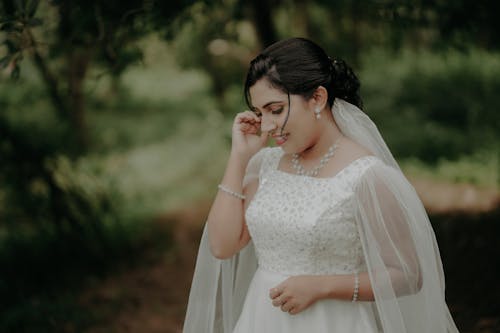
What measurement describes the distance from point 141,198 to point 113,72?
15.7ft

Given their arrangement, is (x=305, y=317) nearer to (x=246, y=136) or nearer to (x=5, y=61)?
(x=246, y=136)

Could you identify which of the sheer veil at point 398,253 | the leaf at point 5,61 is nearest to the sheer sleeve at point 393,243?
the sheer veil at point 398,253

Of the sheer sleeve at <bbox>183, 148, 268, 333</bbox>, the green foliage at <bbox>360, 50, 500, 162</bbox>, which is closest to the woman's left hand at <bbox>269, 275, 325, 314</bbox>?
the sheer sleeve at <bbox>183, 148, 268, 333</bbox>

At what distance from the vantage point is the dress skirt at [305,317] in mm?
2170

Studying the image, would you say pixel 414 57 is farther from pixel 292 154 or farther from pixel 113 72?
pixel 292 154

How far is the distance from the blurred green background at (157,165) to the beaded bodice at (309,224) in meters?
1.56

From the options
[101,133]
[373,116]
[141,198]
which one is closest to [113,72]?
[141,198]

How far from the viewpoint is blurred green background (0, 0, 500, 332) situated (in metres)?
3.79

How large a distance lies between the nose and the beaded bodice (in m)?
0.26

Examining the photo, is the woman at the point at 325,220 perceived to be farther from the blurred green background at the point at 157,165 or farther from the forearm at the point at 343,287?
the blurred green background at the point at 157,165

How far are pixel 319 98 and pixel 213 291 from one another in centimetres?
109

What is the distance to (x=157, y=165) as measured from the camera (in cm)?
1120

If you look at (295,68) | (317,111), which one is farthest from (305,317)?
(295,68)

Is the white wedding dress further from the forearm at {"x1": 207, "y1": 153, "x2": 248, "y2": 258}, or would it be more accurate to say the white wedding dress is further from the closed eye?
the closed eye
